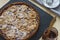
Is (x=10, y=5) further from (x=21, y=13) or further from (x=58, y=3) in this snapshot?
(x=58, y=3)

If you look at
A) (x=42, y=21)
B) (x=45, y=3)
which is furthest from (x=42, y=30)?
(x=45, y=3)

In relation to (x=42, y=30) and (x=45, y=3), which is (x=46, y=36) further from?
A: (x=45, y=3)

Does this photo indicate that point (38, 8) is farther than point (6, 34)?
Yes

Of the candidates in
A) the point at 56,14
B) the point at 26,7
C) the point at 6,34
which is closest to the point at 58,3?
the point at 56,14

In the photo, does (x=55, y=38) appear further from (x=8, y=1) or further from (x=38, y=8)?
(x=8, y=1)

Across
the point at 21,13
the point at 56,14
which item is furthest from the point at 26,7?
the point at 56,14

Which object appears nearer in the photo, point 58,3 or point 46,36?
point 46,36
